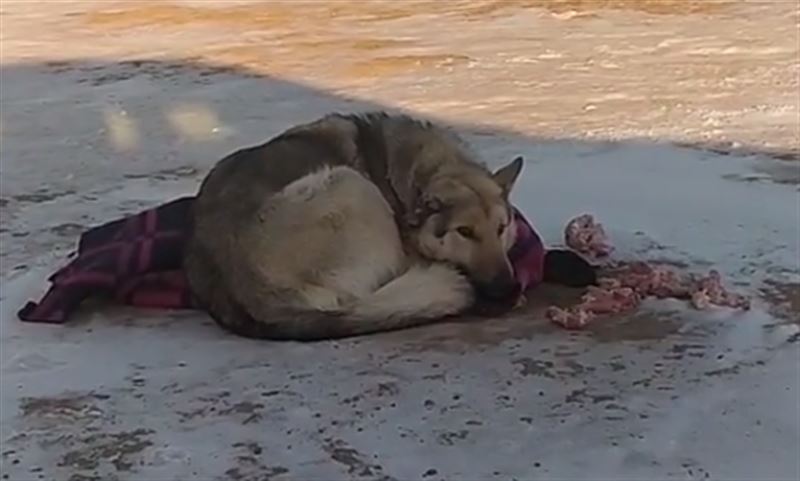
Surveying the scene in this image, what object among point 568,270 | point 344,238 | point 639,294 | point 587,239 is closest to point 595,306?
point 639,294

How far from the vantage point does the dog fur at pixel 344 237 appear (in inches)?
146

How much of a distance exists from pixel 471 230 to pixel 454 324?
0.31 meters

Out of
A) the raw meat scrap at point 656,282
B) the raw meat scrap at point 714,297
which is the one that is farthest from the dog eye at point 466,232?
the raw meat scrap at point 714,297

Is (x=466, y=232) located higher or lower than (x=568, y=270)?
higher

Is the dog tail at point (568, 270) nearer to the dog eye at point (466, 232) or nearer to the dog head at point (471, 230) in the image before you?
the dog head at point (471, 230)

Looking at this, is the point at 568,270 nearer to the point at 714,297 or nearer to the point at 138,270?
the point at 714,297

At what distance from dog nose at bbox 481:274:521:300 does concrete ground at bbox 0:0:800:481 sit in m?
0.08

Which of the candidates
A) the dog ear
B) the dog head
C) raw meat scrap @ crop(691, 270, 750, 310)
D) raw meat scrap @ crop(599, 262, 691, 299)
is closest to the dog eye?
the dog head

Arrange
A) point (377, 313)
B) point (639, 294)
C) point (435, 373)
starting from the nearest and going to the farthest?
point (435, 373) < point (377, 313) < point (639, 294)

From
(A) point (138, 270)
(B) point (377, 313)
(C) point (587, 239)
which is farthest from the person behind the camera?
(C) point (587, 239)

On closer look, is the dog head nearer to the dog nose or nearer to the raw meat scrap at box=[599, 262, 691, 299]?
the dog nose

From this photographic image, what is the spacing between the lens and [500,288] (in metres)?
3.85

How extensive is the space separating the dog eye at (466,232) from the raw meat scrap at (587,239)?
0.54m

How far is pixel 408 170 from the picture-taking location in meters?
4.21
